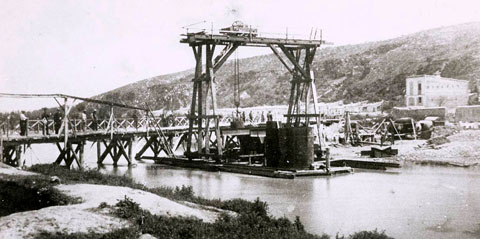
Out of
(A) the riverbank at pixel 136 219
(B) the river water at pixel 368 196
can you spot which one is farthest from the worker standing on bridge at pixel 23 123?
(A) the riverbank at pixel 136 219

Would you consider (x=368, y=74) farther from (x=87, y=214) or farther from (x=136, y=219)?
(x=87, y=214)

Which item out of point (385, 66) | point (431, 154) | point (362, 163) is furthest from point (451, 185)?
point (385, 66)

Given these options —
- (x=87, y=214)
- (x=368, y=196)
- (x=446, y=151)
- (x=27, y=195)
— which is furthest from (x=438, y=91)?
(x=87, y=214)

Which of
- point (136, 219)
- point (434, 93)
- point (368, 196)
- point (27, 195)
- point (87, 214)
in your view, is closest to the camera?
point (87, 214)

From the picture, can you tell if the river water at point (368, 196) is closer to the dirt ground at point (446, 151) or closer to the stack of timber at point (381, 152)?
the dirt ground at point (446, 151)

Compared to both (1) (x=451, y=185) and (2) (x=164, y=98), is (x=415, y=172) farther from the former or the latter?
(2) (x=164, y=98)
